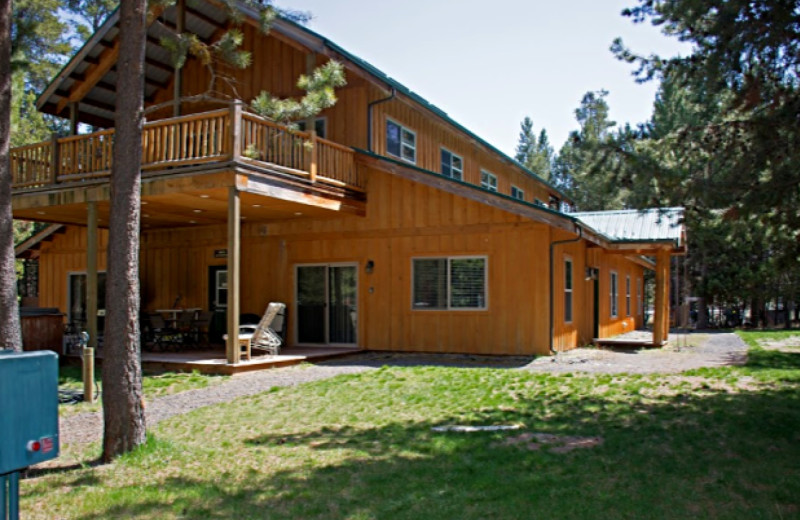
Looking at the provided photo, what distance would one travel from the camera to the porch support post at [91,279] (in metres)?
12.5

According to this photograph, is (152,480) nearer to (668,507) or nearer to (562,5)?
(668,507)

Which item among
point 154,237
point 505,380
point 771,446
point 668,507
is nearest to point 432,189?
point 505,380

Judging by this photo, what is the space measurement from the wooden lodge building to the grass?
87cm

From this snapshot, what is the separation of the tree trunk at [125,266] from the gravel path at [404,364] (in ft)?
3.78

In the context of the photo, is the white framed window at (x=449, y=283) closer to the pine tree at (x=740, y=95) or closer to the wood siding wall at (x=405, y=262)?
the wood siding wall at (x=405, y=262)

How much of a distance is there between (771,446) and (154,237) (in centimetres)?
1581

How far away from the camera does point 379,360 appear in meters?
13.2

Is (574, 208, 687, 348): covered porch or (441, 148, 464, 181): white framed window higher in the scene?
(441, 148, 464, 181): white framed window

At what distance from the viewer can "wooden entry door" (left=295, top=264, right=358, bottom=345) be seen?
50.2ft

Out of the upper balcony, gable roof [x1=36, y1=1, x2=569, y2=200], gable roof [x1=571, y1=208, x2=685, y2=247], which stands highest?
gable roof [x1=36, y1=1, x2=569, y2=200]

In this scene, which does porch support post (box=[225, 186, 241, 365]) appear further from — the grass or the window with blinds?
the window with blinds

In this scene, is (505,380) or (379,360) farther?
(379,360)

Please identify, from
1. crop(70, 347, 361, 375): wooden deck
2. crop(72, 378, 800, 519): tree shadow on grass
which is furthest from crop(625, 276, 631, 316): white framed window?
crop(72, 378, 800, 519): tree shadow on grass

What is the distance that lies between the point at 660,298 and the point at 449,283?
18.6 ft
